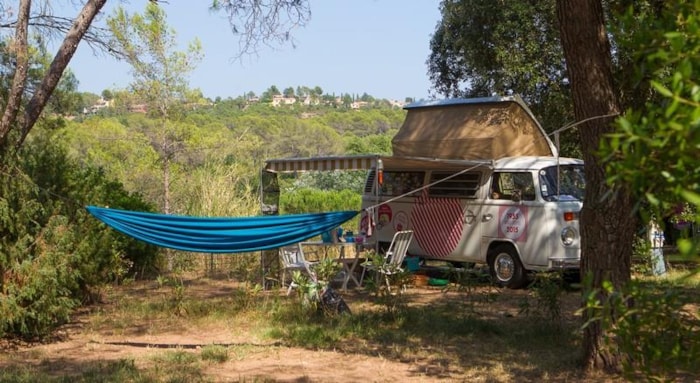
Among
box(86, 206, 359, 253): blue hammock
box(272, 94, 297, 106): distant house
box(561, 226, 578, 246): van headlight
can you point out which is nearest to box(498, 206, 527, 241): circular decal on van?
box(561, 226, 578, 246): van headlight

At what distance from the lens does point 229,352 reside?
6.71 metres

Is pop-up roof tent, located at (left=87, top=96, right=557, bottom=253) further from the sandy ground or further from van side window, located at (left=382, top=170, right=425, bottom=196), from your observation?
the sandy ground

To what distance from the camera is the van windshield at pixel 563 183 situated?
33.0 feet

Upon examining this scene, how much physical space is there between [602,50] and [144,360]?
4.21 meters

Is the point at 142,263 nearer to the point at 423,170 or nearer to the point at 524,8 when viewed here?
the point at 423,170

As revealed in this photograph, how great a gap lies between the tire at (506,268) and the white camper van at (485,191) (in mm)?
13

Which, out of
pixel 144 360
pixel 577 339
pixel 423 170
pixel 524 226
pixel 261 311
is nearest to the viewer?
pixel 144 360

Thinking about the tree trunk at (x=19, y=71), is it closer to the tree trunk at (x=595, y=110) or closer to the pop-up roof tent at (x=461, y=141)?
the pop-up roof tent at (x=461, y=141)

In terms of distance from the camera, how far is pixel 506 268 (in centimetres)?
1053

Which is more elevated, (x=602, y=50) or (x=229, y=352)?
(x=602, y=50)

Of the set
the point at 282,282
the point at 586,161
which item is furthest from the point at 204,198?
the point at 586,161

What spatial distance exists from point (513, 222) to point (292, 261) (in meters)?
2.85

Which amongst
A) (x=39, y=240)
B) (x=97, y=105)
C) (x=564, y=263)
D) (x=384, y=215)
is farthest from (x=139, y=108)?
(x=97, y=105)

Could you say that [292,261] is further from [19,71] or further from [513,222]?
[19,71]
